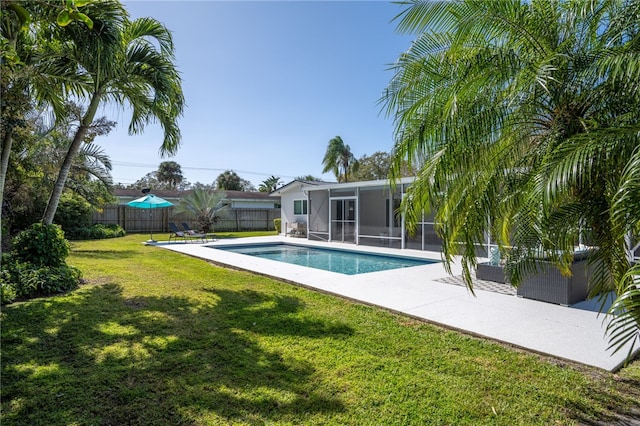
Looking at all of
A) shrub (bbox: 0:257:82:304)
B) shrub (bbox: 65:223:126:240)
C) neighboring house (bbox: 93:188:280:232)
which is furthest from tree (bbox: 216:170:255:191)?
shrub (bbox: 0:257:82:304)

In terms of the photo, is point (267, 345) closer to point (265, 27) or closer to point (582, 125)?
point (582, 125)

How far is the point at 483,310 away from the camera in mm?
5945

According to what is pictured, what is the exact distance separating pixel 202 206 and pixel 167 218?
4.68 metres

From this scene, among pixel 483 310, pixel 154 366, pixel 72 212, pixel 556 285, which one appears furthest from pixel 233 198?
pixel 154 366

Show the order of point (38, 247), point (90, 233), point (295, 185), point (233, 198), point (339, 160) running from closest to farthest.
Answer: point (38, 247) → point (90, 233) → point (295, 185) → point (233, 198) → point (339, 160)

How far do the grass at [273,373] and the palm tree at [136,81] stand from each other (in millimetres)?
4142

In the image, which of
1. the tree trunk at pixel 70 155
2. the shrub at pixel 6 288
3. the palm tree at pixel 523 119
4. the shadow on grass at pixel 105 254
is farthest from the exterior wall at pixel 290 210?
the palm tree at pixel 523 119

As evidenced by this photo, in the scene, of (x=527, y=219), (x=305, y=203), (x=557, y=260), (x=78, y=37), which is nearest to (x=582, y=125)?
(x=527, y=219)

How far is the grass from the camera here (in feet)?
9.85

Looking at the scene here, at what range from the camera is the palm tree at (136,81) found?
6.46 meters

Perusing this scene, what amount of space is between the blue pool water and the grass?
5921mm

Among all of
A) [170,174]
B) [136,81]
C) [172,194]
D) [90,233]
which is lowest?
[90,233]

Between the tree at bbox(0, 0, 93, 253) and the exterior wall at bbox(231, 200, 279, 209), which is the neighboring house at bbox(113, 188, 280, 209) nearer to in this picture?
the exterior wall at bbox(231, 200, 279, 209)

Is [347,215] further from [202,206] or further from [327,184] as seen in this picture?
[202,206]
